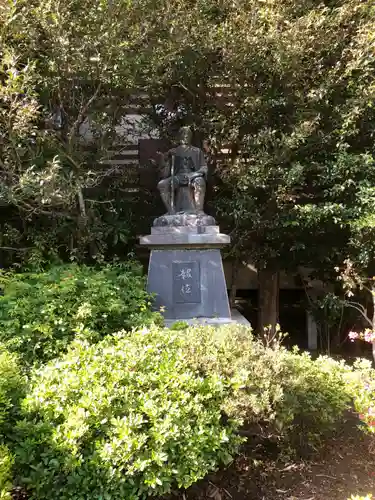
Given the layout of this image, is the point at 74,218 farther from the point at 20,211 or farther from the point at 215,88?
the point at 215,88

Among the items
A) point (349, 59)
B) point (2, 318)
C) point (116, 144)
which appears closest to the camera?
point (2, 318)

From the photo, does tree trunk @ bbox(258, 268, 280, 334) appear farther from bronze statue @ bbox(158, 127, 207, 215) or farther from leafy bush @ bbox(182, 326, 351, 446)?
leafy bush @ bbox(182, 326, 351, 446)

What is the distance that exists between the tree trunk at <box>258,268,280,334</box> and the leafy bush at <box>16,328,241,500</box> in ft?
16.0

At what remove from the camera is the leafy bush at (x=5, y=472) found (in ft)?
5.88

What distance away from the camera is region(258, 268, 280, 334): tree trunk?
7336 mm

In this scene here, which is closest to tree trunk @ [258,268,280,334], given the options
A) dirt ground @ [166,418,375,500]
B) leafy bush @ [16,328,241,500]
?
dirt ground @ [166,418,375,500]

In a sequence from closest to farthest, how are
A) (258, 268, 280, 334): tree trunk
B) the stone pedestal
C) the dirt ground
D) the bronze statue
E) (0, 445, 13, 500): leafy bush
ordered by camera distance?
(0, 445, 13, 500): leafy bush → the dirt ground → the stone pedestal → the bronze statue → (258, 268, 280, 334): tree trunk

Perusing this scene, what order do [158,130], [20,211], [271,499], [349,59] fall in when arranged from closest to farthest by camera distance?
[271,499] → [20,211] → [349,59] → [158,130]

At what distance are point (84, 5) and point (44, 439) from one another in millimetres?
5178

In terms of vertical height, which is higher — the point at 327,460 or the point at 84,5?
the point at 84,5

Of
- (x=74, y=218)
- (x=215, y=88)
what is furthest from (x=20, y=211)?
(x=215, y=88)

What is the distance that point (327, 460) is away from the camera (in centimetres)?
339

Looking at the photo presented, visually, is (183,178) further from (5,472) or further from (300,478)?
(5,472)

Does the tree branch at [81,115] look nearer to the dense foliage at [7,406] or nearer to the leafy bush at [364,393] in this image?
the dense foliage at [7,406]
